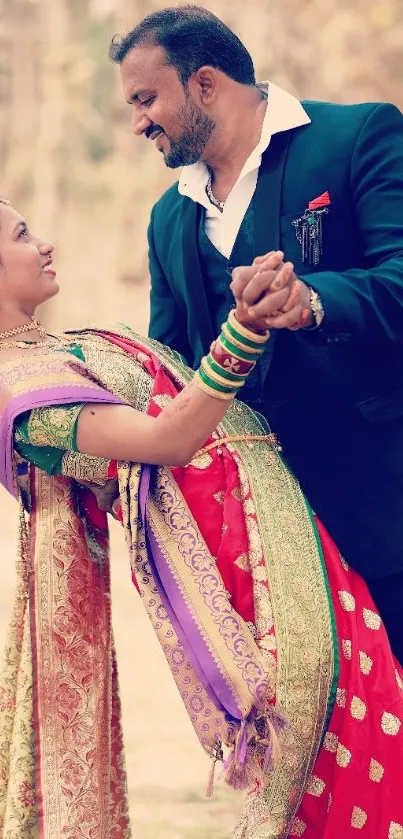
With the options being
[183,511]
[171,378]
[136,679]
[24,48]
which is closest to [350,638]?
[183,511]

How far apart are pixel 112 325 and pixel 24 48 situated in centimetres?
1128

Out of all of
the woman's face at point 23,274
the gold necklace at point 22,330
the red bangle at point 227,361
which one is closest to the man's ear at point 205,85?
the woman's face at point 23,274

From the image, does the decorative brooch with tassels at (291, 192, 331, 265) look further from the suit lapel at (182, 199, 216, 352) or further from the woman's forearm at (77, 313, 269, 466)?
the woman's forearm at (77, 313, 269, 466)

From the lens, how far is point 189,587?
2.82m

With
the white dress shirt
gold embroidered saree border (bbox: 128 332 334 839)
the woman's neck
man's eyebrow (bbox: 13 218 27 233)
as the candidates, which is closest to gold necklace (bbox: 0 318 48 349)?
the woman's neck

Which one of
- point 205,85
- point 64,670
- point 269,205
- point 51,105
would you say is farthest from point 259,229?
point 51,105

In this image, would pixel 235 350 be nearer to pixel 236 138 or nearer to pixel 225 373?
pixel 225 373

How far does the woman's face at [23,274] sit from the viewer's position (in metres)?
3.05

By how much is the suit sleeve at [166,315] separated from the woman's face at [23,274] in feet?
1.10

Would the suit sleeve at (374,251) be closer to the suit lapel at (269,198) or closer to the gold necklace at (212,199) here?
the suit lapel at (269,198)

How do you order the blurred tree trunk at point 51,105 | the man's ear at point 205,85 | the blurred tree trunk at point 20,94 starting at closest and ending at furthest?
the man's ear at point 205,85, the blurred tree trunk at point 51,105, the blurred tree trunk at point 20,94

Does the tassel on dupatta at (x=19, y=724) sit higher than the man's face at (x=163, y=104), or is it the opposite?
the man's face at (x=163, y=104)

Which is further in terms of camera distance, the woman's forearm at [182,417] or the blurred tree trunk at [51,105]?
the blurred tree trunk at [51,105]

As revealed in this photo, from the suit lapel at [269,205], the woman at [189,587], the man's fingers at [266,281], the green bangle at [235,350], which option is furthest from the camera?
the suit lapel at [269,205]
